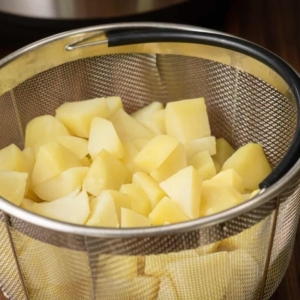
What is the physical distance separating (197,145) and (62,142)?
0.22m

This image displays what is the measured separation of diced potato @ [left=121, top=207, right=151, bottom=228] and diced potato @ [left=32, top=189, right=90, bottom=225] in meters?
0.05

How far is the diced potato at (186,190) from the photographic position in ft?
2.52

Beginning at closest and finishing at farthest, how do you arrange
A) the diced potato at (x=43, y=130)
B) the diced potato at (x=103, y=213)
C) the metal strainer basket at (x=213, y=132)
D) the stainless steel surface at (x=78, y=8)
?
the metal strainer basket at (x=213, y=132) < the diced potato at (x=103, y=213) < the diced potato at (x=43, y=130) < the stainless steel surface at (x=78, y=8)

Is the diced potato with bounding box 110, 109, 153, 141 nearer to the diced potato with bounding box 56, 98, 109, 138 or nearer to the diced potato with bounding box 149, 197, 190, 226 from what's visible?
the diced potato with bounding box 56, 98, 109, 138

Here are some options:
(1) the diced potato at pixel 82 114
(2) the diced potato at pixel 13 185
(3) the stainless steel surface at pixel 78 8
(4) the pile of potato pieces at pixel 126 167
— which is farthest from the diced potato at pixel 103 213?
(3) the stainless steel surface at pixel 78 8

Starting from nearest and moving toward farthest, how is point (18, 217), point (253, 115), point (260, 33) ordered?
point (18, 217)
point (253, 115)
point (260, 33)

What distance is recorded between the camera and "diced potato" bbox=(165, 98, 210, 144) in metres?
0.95

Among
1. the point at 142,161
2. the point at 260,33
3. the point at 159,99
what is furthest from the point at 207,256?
the point at 260,33

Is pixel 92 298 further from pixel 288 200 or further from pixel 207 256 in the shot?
pixel 288 200

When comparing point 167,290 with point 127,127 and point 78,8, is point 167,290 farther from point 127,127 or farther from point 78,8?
point 78,8

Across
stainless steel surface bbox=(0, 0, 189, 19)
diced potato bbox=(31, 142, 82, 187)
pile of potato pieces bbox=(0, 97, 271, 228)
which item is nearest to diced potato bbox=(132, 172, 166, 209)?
pile of potato pieces bbox=(0, 97, 271, 228)

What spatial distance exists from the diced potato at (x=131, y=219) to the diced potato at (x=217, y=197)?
3.2 inches

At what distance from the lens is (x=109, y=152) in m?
0.89

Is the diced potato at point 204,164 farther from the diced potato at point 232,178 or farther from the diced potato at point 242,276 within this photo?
the diced potato at point 242,276
